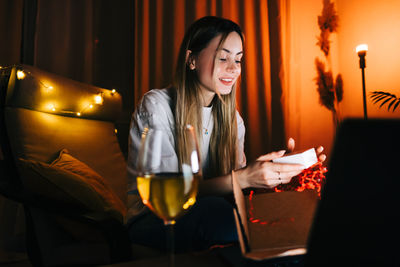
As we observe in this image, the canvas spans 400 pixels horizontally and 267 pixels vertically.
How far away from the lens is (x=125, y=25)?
254cm

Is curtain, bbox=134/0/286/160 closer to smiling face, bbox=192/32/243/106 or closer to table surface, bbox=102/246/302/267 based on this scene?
smiling face, bbox=192/32/243/106

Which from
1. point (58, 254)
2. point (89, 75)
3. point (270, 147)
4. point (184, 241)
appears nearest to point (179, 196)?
point (184, 241)

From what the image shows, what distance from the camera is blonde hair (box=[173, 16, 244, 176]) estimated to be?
118 cm

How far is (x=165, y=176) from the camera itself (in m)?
0.39

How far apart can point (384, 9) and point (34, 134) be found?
270cm

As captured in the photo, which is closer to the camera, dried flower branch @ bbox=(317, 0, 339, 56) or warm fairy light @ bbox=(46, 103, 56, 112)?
warm fairy light @ bbox=(46, 103, 56, 112)

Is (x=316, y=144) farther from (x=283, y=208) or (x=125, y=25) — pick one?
(x=283, y=208)

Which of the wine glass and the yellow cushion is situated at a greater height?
the wine glass

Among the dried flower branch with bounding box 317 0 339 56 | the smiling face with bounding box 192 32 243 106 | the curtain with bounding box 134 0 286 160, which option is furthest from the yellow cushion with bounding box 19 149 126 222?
A: the dried flower branch with bounding box 317 0 339 56

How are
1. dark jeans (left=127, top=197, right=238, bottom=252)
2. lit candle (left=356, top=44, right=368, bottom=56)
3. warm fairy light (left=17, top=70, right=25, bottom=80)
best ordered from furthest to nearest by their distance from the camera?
1. lit candle (left=356, top=44, right=368, bottom=56)
2. warm fairy light (left=17, top=70, right=25, bottom=80)
3. dark jeans (left=127, top=197, right=238, bottom=252)

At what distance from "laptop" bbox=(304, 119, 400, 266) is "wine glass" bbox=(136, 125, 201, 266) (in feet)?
0.65

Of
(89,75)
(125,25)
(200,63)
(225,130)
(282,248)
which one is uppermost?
(125,25)

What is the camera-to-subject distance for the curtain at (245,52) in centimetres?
246

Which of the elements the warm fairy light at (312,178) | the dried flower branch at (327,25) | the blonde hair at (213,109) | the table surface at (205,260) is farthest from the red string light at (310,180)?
the dried flower branch at (327,25)
